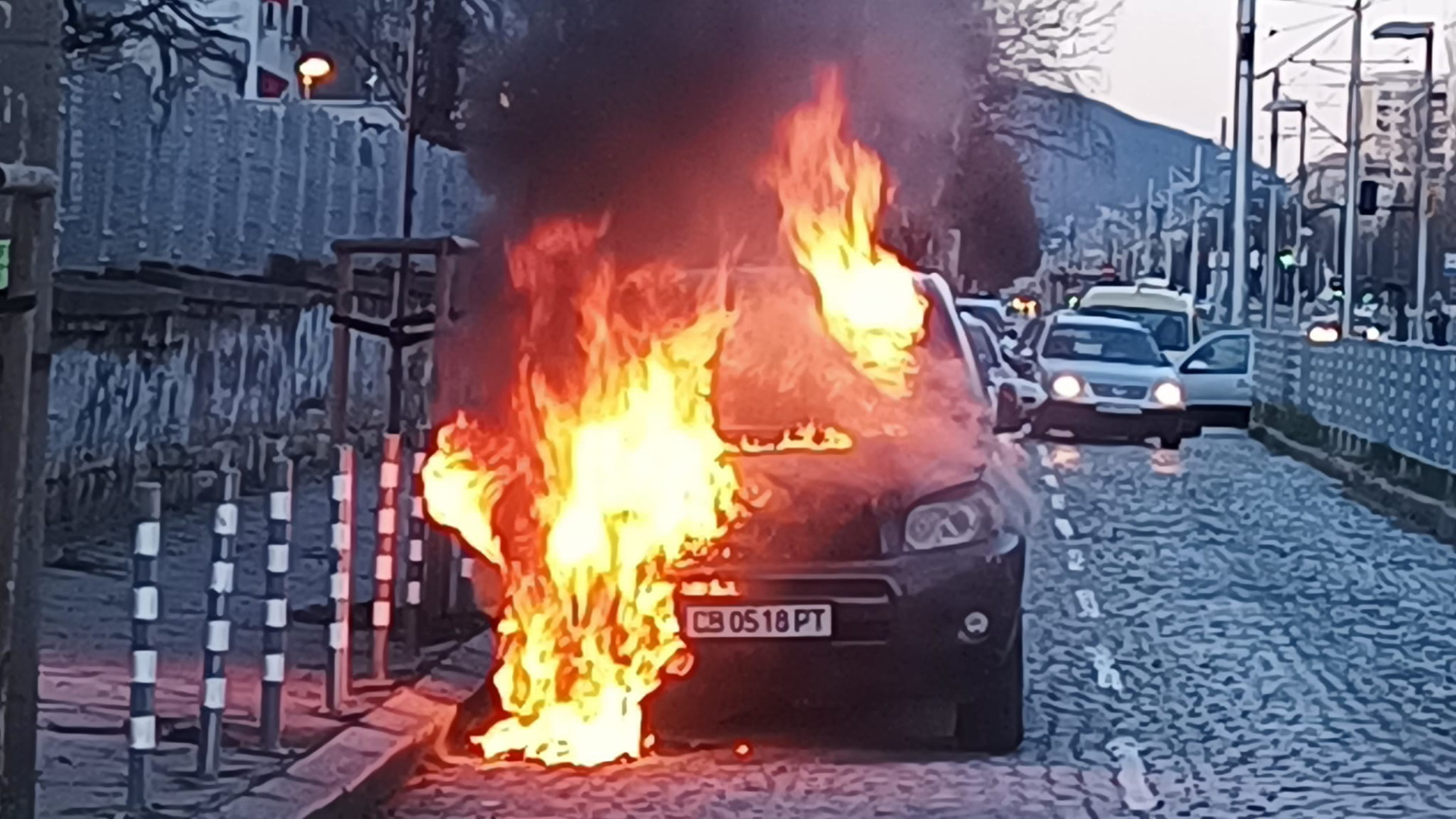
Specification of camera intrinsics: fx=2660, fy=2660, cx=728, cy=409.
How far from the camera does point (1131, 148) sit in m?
116

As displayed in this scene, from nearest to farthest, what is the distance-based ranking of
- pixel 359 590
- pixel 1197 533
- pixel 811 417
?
pixel 811 417 < pixel 359 590 < pixel 1197 533

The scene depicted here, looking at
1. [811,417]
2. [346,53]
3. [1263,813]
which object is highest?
[346,53]

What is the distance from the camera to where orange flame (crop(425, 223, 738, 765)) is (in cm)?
934

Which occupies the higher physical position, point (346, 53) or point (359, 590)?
point (346, 53)

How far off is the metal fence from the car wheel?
13.2m

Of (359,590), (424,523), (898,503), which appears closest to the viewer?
(898,503)

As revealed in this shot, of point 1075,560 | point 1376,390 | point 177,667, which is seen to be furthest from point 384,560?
point 1376,390

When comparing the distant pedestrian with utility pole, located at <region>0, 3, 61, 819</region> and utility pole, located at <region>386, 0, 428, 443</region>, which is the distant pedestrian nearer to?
utility pole, located at <region>386, 0, 428, 443</region>

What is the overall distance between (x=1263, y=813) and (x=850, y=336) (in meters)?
2.75

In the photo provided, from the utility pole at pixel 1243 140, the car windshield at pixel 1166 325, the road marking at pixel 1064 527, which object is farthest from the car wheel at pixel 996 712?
the utility pole at pixel 1243 140

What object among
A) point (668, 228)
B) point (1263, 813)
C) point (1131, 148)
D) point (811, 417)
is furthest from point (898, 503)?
point (1131, 148)

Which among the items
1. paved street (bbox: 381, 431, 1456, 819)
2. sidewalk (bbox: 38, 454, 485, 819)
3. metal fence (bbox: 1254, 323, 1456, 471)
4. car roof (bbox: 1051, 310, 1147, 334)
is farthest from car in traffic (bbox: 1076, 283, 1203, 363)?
sidewalk (bbox: 38, 454, 485, 819)

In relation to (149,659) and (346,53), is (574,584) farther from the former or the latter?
(346,53)

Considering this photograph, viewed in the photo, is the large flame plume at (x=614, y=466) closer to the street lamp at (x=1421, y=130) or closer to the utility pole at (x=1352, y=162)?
the utility pole at (x=1352, y=162)
